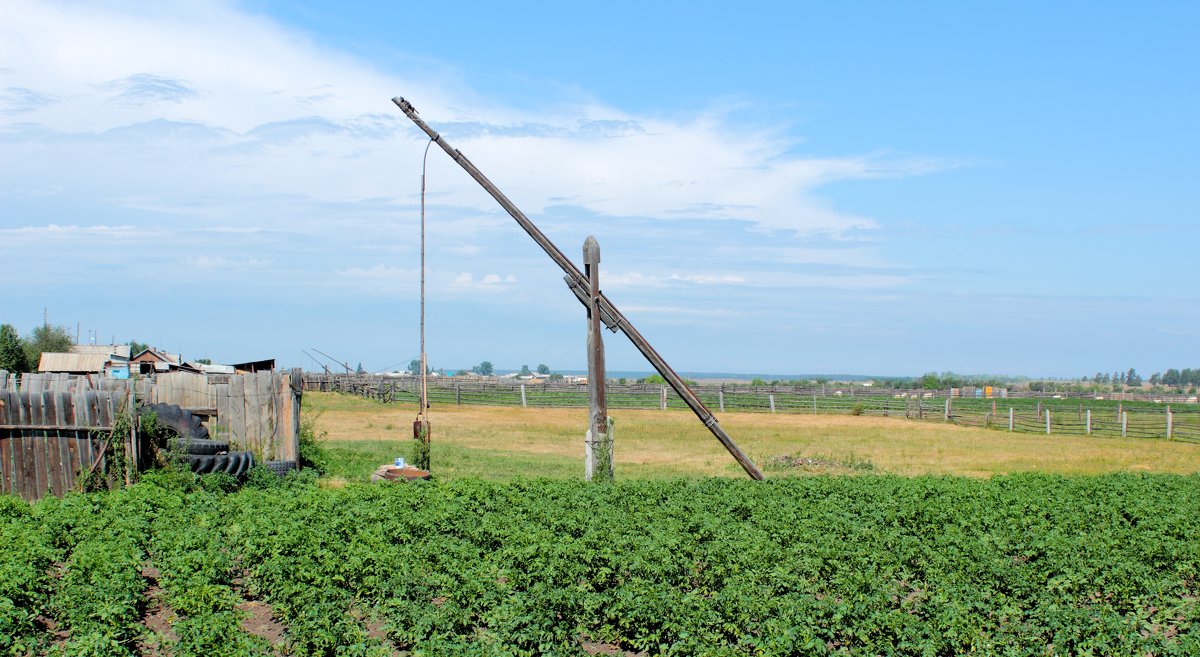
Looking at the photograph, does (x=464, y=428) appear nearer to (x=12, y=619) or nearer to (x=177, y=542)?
(x=177, y=542)

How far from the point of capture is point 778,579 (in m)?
10.3

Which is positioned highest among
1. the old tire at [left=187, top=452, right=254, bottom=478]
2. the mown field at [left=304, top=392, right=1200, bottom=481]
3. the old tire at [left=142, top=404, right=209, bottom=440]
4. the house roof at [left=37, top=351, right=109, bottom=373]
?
the house roof at [left=37, top=351, right=109, bottom=373]

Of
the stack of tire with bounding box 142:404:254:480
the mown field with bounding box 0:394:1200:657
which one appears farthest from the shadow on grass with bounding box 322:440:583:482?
the mown field with bounding box 0:394:1200:657

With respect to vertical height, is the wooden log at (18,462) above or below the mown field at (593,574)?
above

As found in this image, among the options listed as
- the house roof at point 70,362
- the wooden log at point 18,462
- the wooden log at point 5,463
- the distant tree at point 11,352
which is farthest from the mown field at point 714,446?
the distant tree at point 11,352

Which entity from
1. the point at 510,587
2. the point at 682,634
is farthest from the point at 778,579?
the point at 510,587

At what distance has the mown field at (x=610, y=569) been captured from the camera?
8.80 m

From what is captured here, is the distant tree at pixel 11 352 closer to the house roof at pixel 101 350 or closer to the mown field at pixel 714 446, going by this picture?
the house roof at pixel 101 350

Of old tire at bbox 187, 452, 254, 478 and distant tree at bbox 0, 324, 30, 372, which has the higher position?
distant tree at bbox 0, 324, 30, 372

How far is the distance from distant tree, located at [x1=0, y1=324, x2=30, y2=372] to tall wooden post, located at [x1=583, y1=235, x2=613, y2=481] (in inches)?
1803

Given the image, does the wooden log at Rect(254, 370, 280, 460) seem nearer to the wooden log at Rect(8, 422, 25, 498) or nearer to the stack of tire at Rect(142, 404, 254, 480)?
the stack of tire at Rect(142, 404, 254, 480)

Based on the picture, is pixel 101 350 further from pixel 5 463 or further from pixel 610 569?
pixel 610 569

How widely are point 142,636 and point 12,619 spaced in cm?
107

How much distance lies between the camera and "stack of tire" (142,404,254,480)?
Answer: 18.0 m
